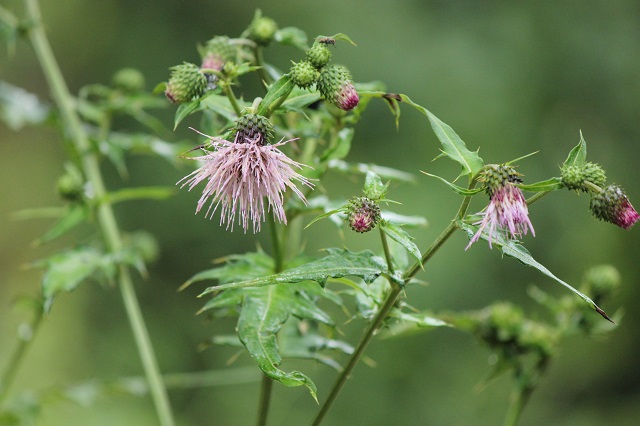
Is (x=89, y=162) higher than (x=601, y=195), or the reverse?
(x=601, y=195)

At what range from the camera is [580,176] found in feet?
3.86

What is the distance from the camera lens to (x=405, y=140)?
4.61 m

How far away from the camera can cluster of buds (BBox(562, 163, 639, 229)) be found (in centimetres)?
118

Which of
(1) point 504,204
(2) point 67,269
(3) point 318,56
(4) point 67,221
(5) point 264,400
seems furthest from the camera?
(4) point 67,221

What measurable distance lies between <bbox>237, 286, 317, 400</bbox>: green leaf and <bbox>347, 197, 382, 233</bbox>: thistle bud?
0.22 meters

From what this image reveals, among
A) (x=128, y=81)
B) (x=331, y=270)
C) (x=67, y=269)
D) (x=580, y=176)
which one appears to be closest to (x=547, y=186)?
(x=580, y=176)

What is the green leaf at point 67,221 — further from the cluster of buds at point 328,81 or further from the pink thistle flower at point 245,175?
the cluster of buds at point 328,81

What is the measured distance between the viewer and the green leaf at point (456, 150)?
1.20 m

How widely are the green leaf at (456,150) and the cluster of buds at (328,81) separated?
86mm

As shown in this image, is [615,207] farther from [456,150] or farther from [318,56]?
[318,56]

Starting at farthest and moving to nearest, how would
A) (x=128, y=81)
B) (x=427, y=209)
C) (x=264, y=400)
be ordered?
(x=427, y=209)
(x=128, y=81)
(x=264, y=400)

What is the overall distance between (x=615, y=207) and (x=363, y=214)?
40 centimetres

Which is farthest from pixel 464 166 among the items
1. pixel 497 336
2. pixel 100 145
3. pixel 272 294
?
pixel 100 145

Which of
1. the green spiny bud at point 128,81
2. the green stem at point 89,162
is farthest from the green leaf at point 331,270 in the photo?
the green spiny bud at point 128,81
